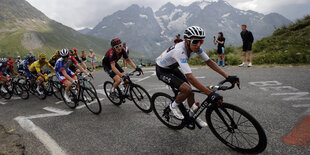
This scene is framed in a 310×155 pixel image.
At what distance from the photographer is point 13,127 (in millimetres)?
5195

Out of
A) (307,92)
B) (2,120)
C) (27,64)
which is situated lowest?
(2,120)

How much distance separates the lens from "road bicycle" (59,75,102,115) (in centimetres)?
576

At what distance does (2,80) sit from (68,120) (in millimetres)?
7357

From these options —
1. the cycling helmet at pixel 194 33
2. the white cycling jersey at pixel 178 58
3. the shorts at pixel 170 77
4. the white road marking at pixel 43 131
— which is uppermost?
the cycling helmet at pixel 194 33

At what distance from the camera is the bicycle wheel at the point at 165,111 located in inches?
167

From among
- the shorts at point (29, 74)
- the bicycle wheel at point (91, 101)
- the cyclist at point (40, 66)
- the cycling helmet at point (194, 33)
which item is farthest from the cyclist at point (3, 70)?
the cycling helmet at point (194, 33)

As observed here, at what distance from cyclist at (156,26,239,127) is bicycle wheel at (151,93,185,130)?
0.69 ft

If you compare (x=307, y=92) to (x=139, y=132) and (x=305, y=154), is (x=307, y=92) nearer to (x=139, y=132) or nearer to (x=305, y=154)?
(x=305, y=154)

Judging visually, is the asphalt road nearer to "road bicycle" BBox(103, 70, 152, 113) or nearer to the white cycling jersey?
"road bicycle" BBox(103, 70, 152, 113)

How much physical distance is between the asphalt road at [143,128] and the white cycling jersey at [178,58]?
159 centimetres

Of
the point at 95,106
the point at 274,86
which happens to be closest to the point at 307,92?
the point at 274,86

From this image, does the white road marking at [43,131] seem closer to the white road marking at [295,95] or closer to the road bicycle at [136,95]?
the road bicycle at [136,95]

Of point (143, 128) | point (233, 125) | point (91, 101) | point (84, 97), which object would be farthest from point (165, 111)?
point (84, 97)

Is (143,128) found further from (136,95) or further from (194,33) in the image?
(194,33)
